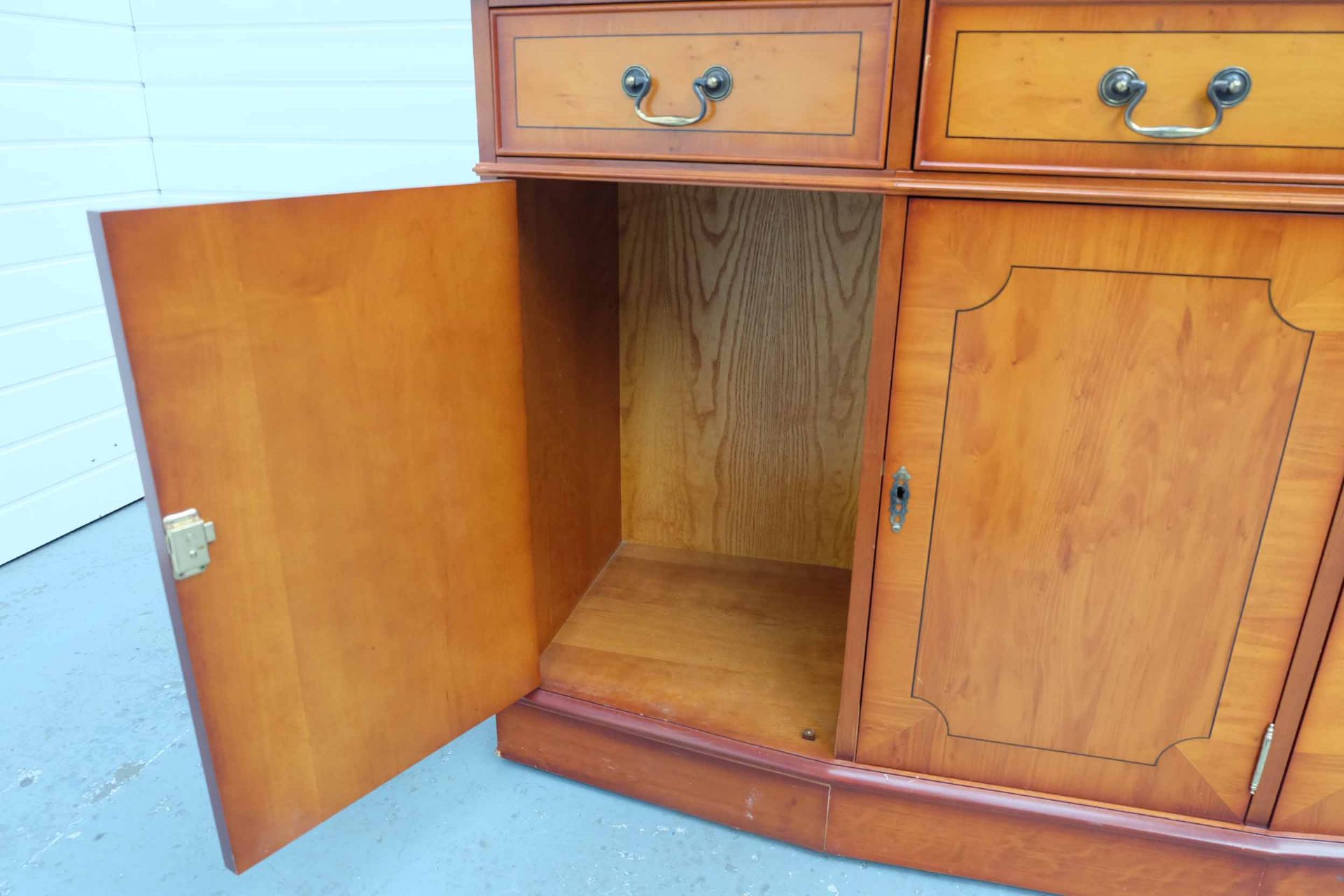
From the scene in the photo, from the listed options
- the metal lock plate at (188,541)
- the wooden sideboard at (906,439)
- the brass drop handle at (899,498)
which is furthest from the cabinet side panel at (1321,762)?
the metal lock plate at (188,541)

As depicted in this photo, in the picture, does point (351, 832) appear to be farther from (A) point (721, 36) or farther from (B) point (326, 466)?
(A) point (721, 36)

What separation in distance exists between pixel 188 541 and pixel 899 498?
0.73 metres

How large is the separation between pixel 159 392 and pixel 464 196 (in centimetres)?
40

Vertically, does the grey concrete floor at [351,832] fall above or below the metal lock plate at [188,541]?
below

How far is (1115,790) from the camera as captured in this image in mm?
1077

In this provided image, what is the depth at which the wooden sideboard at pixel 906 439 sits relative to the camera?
822mm

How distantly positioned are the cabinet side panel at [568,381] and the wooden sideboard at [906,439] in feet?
0.06

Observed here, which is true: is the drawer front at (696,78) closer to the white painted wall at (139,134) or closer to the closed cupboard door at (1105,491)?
the closed cupboard door at (1105,491)

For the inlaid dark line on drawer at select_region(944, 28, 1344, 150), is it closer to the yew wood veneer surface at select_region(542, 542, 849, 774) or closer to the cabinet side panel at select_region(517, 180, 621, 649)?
the cabinet side panel at select_region(517, 180, 621, 649)

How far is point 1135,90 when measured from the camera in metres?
0.82

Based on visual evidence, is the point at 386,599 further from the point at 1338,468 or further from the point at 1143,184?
the point at 1338,468

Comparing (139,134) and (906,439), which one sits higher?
(139,134)

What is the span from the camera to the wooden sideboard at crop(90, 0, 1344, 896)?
0.82m

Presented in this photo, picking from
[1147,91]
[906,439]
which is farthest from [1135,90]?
[906,439]
